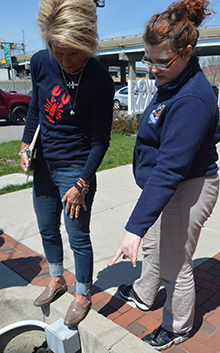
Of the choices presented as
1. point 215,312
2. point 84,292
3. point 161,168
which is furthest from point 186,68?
point 215,312

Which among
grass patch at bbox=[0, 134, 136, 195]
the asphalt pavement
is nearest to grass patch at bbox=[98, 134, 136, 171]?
grass patch at bbox=[0, 134, 136, 195]

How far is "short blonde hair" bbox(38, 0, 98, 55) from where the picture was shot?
1698 millimetres

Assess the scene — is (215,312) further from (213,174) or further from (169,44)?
(169,44)

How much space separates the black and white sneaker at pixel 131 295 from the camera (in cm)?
247

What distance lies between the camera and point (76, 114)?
196 centimetres

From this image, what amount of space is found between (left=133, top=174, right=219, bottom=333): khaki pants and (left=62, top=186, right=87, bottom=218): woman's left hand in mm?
482

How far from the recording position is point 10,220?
4.23 m

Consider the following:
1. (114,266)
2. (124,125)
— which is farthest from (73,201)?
(124,125)

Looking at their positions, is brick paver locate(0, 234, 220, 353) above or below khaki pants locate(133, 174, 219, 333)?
below

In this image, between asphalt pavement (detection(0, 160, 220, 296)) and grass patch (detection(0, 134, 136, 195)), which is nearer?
asphalt pavement (detection(0, 160, 220, 296))

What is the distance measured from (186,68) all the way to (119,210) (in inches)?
118

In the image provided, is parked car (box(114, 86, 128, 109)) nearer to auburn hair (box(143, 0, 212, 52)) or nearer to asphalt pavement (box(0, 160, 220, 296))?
asphalt pavement (box(0, 160, 220, 296))

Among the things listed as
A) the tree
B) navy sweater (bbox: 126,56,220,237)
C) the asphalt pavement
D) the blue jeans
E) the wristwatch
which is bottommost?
the tree

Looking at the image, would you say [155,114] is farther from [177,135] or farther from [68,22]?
[68,22]
